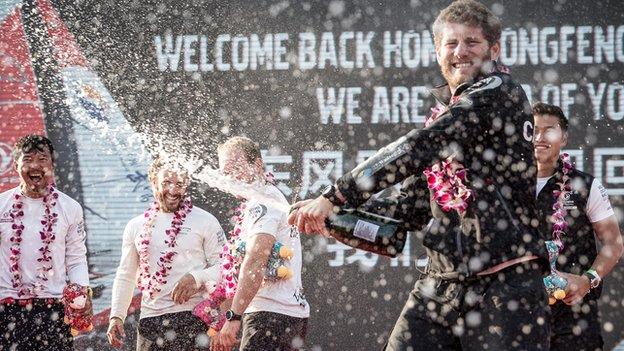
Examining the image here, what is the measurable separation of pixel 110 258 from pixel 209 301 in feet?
7.02

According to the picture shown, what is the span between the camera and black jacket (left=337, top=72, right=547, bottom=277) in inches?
128

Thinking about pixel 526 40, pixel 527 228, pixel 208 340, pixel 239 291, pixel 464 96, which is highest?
pixel 526 40

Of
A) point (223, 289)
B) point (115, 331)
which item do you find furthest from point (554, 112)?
point (115, 331)

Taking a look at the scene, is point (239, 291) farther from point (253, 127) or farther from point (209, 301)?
point (253, 127)

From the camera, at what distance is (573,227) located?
5.24 meters

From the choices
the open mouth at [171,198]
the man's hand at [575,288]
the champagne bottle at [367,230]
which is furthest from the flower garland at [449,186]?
the open mouth at [171,198]

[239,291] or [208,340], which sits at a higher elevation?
[239,291]

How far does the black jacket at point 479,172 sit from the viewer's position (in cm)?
326

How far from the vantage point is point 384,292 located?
24.6 feet

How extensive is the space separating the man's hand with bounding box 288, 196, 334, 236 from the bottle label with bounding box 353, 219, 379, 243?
0.35ft

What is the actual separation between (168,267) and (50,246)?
758mm

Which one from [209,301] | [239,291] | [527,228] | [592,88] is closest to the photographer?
[527,228]

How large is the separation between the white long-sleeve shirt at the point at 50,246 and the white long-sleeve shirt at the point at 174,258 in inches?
11.2

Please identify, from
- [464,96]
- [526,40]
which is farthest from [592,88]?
[464,96]
